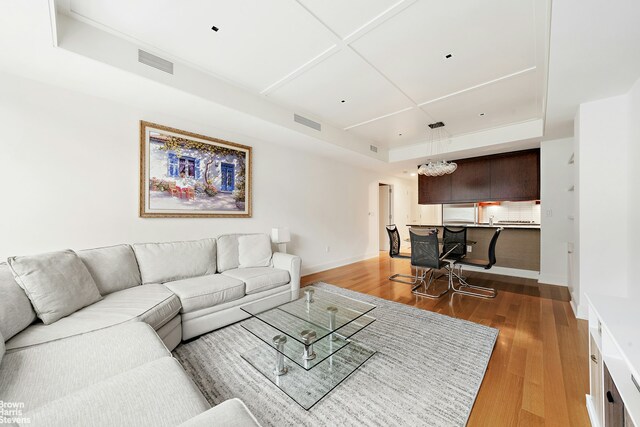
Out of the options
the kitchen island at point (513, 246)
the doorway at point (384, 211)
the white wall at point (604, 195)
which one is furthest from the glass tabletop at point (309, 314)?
the doorway at point (384, 211)

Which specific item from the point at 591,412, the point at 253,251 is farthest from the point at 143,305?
the point at 591,412

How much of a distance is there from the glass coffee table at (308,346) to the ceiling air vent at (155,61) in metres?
2.49

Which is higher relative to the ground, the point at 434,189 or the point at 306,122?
the point at 306,122

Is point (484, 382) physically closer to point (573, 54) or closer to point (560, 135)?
point (573, 54)

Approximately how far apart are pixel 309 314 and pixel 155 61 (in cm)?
284

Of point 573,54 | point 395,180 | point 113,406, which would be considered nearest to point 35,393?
point 113,406

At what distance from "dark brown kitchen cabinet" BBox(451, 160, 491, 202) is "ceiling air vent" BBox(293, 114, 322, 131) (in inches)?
150

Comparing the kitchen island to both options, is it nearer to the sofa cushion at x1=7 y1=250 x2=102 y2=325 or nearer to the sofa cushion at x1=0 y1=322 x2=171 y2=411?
the sofa cushion at x1=0 y1=322 x2=171 y2=411

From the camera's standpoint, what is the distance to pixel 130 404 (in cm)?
95

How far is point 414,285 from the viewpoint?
402cm

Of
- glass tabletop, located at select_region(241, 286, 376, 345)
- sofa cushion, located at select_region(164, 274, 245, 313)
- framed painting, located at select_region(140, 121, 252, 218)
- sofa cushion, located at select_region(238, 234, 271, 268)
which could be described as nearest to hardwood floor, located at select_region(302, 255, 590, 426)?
glass tabletop, located at select_region(241, 286, 376, 345)

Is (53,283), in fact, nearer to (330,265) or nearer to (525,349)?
(525,349)

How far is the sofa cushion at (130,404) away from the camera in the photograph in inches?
34.4

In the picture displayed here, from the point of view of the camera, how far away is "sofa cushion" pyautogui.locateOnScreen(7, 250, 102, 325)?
5.42 feet
